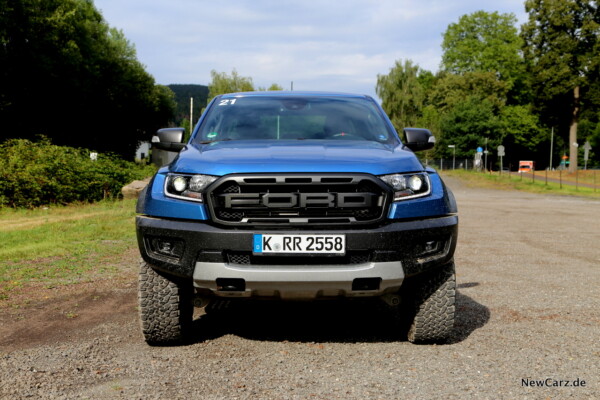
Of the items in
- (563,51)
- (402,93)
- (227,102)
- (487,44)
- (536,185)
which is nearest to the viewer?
(227,102)

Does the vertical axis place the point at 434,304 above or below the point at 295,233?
→ below

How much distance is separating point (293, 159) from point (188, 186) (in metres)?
0.65

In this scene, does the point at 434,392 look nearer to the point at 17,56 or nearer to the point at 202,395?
the point at 202,395

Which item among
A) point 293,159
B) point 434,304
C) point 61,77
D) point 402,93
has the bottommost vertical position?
point 434,304

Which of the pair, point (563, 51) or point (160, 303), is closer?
point (160, 303)

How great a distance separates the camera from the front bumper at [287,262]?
386 cm

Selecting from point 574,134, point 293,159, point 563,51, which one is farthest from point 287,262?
point 574,134

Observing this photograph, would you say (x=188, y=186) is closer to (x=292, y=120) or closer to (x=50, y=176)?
(x=292, y=120)

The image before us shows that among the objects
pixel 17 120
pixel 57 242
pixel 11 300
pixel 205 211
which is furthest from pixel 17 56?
pixel 205 211

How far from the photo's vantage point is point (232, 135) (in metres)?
5.17

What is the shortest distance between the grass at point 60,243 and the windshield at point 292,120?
257cm

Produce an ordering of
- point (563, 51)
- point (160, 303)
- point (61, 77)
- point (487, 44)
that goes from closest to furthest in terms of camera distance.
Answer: point (160, 303) < point (61, 77) < point (563, 51) < point (487, 44)

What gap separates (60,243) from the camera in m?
10.2

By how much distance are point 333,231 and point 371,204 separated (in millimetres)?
286
